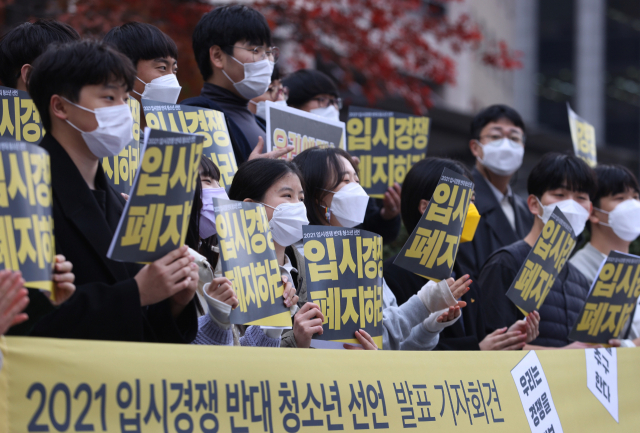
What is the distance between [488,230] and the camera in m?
5.23

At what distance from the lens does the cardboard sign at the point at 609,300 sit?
161 inches

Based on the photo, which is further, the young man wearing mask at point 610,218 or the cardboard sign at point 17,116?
the young man wearing mask at point 610,218

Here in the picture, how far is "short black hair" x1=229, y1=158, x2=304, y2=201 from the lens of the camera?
3.37 meters

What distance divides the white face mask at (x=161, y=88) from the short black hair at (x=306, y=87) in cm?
132

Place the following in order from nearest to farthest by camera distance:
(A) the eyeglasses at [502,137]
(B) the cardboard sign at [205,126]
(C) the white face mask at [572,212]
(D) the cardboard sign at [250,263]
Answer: (D) the cardboard sign at [250,263]
(B) the cardboard sign at [205,126]
(C) the white face mask at [572,212]
(A) the eyeglasses at [502,137]

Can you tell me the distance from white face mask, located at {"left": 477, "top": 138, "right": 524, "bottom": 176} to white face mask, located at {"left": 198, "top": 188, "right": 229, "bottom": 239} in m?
2.71

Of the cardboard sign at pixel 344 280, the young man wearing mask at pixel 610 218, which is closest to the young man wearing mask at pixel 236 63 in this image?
the cardboard sign at pixel 344 280

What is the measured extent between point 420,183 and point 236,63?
1217mm

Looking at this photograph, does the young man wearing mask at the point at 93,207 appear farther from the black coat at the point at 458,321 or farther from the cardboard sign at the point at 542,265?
the cardboard sign at the point at 542,265

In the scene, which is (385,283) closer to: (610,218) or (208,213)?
(208,213)

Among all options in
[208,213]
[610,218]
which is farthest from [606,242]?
[208,213]

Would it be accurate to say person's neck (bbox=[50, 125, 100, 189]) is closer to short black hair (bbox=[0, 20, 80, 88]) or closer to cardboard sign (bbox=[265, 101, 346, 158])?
short black hair (bbox=[0, 20, 80, 88])

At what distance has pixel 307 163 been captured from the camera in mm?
3826

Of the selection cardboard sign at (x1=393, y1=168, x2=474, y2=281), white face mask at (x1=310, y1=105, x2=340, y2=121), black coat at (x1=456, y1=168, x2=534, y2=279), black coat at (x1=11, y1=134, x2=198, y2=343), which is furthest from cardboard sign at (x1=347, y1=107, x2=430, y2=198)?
black coat at (x1=11, y1=134, x2=198, y2=343)
